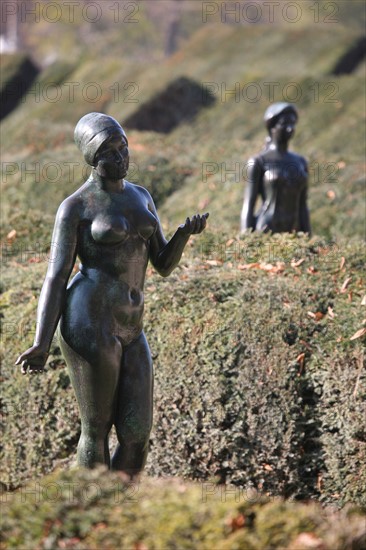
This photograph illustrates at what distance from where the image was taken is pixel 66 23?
162 feet

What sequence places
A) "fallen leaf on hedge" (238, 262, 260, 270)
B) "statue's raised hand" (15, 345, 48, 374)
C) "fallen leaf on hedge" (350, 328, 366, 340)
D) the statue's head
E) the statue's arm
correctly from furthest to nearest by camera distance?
the statue's arm < the statue's head < "fallen leaf on hedge" (238, 262, 260, 270) < "fallen leaf on hedge" (350, 328, 366, 340) < "statue's raised hand" (15, 345, 48, 374)

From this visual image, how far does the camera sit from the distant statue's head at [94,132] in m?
5.55

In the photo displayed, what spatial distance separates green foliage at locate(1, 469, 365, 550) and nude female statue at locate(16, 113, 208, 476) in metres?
1.19

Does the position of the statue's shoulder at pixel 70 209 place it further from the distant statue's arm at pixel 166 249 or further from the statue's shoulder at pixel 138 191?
the distant statue's arm at pixel 166 249

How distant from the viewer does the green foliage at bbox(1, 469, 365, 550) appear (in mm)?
4109

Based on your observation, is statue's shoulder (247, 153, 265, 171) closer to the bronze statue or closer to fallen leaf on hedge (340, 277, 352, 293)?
the bronze statue

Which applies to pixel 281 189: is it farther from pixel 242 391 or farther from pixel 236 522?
pixel 236 522

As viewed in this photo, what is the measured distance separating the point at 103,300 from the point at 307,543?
1953 millimetres

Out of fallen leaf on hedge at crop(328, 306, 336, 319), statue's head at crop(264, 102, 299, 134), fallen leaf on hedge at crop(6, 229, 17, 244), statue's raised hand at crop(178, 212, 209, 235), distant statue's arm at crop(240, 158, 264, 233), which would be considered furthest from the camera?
fallen leaf on hedge at crop(6, 229, 17, 244)

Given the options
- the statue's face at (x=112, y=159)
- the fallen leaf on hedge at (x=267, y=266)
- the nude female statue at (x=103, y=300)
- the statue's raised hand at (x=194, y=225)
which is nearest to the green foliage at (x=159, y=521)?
the nude female statue at (x=103, y=300)

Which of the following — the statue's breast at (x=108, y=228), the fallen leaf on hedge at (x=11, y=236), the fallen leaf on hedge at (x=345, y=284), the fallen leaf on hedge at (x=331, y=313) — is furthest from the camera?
the fallen leaf on hedge at (x=11, y=236)

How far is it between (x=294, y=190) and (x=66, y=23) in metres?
41.2

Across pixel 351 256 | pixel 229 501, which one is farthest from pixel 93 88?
pixel 229 501

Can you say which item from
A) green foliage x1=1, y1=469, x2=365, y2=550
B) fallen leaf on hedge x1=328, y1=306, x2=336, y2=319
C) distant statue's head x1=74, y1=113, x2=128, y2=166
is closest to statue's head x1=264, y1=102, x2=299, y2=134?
fallen leaf on hedge x1=328, y1=306, x2=336, y2=319
